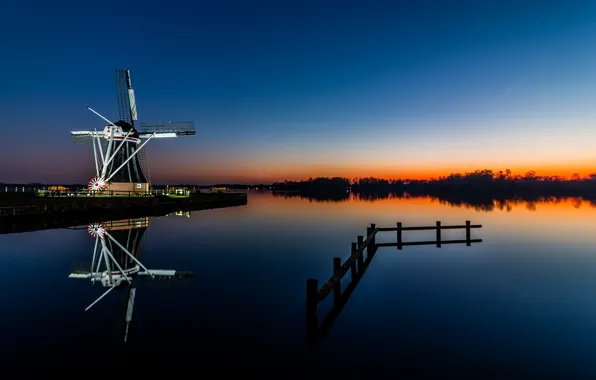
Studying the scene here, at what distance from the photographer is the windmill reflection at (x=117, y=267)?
54.6ft

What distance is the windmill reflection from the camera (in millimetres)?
16656

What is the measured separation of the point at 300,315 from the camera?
42.9ft

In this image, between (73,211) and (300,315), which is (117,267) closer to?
(300,315)

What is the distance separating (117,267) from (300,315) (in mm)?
11774

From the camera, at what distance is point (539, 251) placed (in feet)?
94.0

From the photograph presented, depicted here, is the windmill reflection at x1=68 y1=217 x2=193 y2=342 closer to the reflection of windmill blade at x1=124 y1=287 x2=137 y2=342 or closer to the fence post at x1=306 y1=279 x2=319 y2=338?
the reflection of windmill blade at x1=124 y1=287 x2=137 y2=342

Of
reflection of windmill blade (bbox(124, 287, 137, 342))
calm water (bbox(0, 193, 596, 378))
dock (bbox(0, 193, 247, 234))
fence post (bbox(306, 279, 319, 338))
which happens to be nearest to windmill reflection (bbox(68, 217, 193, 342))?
reflection of windmill blade (bbox(124, 287, 137, 342))

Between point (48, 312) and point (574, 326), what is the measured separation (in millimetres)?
17761

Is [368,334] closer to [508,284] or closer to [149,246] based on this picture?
[508,284]

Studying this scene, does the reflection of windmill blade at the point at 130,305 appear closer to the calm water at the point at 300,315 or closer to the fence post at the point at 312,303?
the calm water at the point at 300,315

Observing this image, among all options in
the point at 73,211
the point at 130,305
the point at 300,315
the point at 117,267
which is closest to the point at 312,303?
the point at 300,315

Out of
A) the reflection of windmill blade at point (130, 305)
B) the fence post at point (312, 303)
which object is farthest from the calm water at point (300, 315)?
the fence post at point (312, 303)

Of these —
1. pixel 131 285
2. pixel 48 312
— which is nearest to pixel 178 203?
pixel 131 285

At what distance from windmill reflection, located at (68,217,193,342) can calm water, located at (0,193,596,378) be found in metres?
0.45
